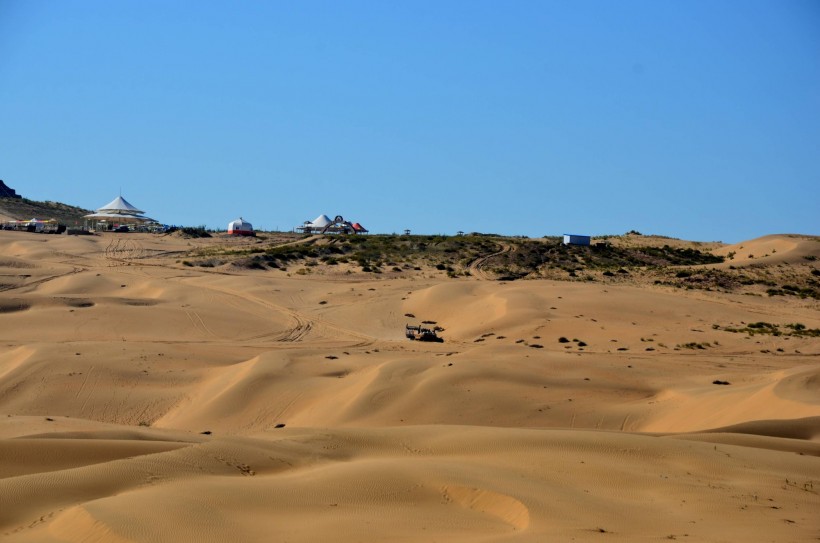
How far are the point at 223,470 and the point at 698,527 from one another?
5.85 meters

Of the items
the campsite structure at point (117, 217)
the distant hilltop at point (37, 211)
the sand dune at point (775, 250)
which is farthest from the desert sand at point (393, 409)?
the distant hilltop at point (37, 211)

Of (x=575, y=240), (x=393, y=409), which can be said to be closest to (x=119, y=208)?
(x=575, y=240)

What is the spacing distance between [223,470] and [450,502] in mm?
3085

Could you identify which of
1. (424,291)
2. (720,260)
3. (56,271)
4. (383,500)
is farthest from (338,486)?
(720,260)

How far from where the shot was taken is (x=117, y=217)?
69000 millimetres

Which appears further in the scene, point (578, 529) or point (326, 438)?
point (326, 438)

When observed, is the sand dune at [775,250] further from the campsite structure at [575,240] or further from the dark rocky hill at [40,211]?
the dark rocky hill at [40,211]

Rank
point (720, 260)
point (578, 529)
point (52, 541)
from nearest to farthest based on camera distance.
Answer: point (52, 541)
point (578, 529)
point (720, 260)

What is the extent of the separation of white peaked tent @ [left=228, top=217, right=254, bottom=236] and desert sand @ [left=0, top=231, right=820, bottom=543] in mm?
15951

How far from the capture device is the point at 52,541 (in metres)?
9.61

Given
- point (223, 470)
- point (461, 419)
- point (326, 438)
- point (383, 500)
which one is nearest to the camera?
point (383, 500)

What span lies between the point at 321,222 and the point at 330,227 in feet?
11.2

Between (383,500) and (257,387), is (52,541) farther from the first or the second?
(257,387)

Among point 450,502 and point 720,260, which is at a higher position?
point 720,260
